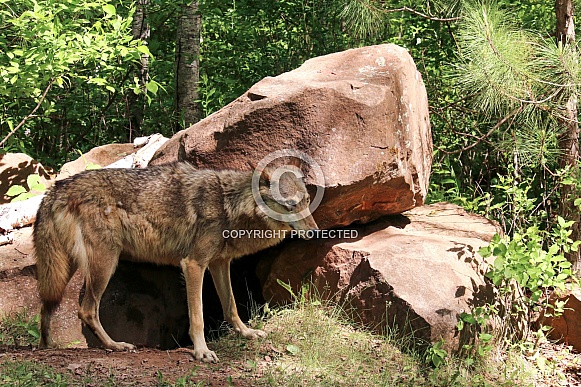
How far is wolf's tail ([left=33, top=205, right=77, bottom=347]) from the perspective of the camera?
525 centimetres

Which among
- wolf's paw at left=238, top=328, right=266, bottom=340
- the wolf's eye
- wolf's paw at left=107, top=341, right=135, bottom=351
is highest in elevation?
the wolf's eye

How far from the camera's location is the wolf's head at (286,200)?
516 cm

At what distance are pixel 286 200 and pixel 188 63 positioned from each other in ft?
17.0

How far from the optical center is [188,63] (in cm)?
967

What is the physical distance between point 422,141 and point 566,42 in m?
2.33

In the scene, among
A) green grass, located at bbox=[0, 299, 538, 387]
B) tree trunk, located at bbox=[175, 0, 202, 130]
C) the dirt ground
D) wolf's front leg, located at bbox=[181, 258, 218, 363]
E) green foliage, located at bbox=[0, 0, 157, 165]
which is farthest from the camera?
tree trunk, located at bbox=[175, 0, 202, 130]

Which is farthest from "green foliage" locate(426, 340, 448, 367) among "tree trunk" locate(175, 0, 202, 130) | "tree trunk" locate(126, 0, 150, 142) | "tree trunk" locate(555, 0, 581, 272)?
"tree trunk" locate(126, 0, 150, 142)

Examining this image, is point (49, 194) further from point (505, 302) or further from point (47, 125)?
point (47, 125)

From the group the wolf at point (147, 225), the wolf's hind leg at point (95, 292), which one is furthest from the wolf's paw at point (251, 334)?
the wolf's hind leg at point (95, 292)

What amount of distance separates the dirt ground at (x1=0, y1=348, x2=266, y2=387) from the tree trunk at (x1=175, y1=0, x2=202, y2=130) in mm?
5179

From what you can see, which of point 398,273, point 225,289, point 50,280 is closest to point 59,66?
point 50,280

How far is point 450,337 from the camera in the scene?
5285 millimetres

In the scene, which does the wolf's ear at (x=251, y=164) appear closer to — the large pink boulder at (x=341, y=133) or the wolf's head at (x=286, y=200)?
the large pink boulder at (x=341, y=133)

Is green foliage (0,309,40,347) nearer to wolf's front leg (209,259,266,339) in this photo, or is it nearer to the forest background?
wolf's front leg (209,259,266,339)
